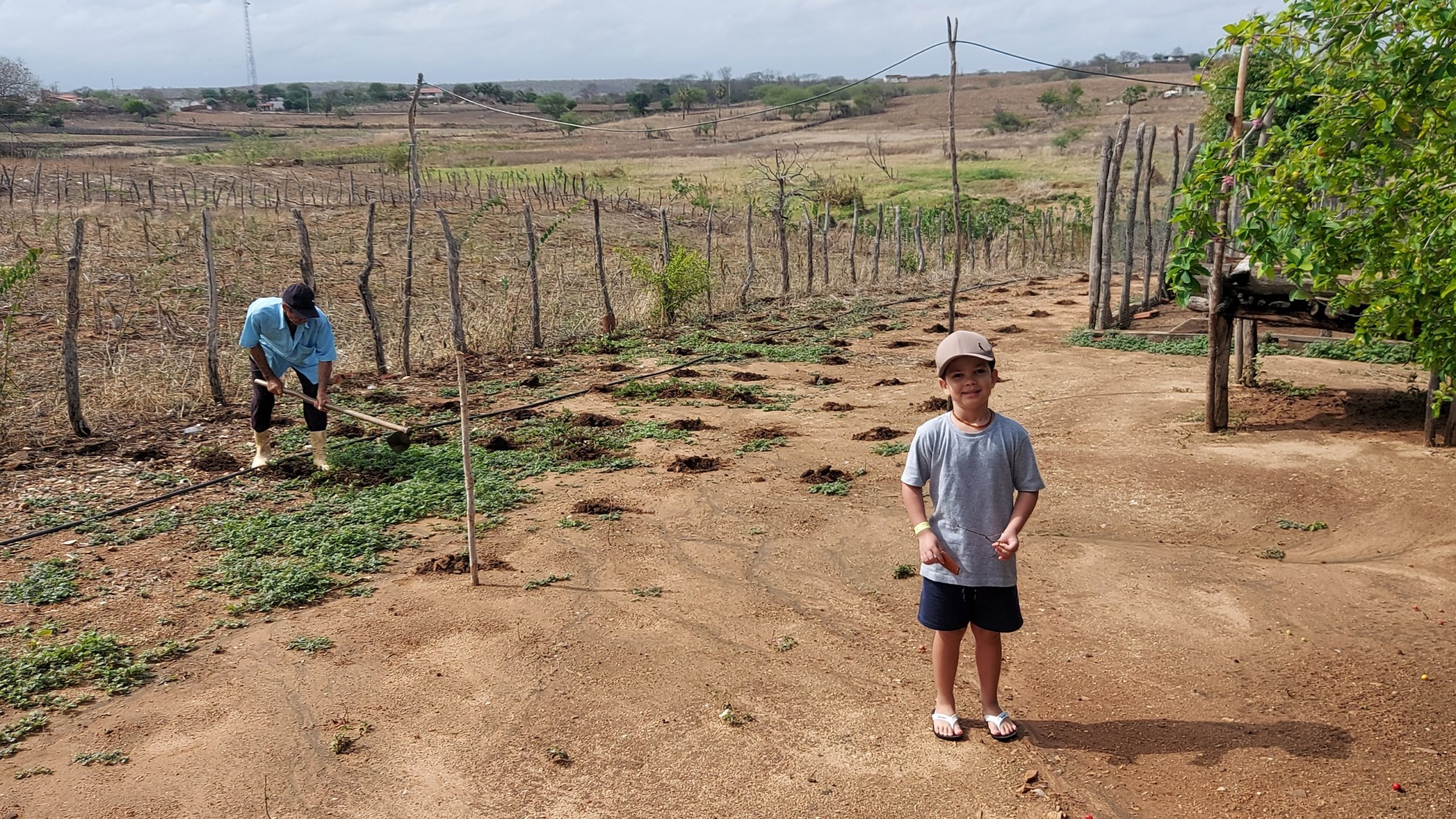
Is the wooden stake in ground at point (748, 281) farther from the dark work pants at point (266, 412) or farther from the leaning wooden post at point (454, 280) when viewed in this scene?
the dark work pants at point (266, 412)

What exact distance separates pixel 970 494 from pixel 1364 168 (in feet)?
9.83

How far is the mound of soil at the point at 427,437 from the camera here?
26.5 feet

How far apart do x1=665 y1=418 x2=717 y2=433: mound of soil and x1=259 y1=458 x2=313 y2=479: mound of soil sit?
2646 mm

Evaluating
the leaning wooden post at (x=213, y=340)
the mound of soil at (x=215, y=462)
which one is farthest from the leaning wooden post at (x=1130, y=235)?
the mound of soil at (x=215, y=462)

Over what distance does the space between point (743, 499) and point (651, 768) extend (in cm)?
310

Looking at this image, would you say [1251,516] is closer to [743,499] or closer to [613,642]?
[743,499]

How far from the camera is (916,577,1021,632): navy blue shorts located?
142 inches

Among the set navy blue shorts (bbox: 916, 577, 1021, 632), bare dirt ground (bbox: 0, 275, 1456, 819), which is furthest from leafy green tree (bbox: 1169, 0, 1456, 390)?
navy blue shorts (bbox: 916, 577, 1021, 632)

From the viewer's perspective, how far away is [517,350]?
1200cm

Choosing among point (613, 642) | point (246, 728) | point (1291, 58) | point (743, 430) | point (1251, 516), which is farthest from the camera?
point (743, 430)

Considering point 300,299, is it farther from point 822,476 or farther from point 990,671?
point 990,671

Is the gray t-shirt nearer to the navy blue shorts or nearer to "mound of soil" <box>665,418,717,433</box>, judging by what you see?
the navy blue shorts

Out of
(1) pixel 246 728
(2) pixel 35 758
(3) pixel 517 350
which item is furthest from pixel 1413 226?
(3) pixel 517 350

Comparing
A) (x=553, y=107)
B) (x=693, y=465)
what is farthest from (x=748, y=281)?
(x=553, y=107)
